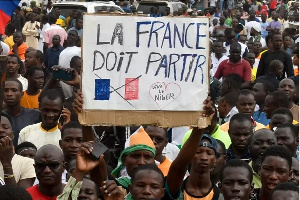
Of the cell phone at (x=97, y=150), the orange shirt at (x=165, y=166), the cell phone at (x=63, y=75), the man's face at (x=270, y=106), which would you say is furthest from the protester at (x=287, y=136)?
the cell phone at (x=63, y=75)

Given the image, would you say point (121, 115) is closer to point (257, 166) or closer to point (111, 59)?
point (111, 59)

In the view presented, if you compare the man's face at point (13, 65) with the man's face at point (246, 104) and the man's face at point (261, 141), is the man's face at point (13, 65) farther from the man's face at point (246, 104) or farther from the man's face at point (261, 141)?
the man's face at point (261, 141)

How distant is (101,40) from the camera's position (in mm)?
5848

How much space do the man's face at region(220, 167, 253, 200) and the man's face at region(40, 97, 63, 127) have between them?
99.1 inches

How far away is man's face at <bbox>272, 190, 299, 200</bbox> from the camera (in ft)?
20.0

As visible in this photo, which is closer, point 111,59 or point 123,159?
point 111,59

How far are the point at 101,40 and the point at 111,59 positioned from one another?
0.13 metres

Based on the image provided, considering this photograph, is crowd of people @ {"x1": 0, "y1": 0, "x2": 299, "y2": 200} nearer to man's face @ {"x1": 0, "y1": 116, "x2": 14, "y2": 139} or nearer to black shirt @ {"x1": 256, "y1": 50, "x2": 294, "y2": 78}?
man's face @ {"x1": 0, "y1": 116, "x2": 14, "y2": 139}

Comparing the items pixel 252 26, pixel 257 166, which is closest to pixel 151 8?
pixel 252 26

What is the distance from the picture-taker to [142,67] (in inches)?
233

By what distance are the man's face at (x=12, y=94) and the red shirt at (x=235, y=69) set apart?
4657mm

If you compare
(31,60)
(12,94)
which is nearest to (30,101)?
(12,94)

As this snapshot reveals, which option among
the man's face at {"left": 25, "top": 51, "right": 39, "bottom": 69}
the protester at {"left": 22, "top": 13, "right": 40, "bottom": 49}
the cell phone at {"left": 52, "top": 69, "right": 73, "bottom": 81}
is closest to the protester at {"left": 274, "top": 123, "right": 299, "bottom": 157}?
the cell phone at {"left": 52, "top": 69, "right": 73, "bottom": 81}

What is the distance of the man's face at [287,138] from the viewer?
8062 mm
